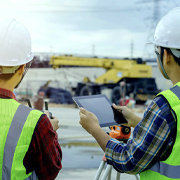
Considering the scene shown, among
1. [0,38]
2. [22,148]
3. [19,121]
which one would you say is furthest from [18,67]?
[22,148]

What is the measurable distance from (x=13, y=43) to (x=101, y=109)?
0.83m

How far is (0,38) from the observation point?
201cm

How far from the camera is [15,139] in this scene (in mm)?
1790

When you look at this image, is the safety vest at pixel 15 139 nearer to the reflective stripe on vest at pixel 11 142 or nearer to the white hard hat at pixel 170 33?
the reflective stripe on vest at pixel 11 142

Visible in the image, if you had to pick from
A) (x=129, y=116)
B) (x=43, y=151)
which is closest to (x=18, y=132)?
(x=43, y=151)

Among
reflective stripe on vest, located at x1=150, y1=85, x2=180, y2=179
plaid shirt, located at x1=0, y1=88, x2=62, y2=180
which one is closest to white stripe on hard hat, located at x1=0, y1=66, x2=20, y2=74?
plaid shirt, located at x1=0, y1=88, x2=62, y2=180

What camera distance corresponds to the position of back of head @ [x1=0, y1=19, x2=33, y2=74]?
6.52 feet

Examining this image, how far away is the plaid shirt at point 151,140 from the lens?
5.44 ft

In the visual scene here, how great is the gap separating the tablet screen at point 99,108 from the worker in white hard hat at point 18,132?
0.51 metres

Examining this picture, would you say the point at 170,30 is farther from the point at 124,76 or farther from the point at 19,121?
the point at 124,76

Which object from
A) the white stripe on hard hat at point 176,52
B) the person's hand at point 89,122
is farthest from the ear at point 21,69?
the white stripe on hard hat at point 176,52

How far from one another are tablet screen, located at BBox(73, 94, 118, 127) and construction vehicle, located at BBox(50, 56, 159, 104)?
22516 mm

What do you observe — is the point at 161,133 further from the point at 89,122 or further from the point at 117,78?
the point at 117,78

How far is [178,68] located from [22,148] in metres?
0.92
